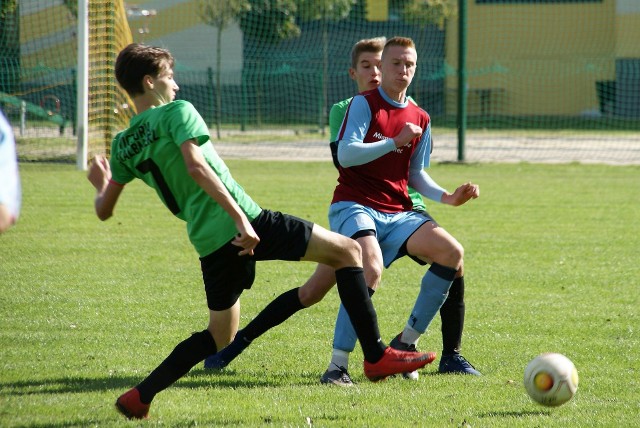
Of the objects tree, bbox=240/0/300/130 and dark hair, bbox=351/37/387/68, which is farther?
tree, bbox=240/0/300/130

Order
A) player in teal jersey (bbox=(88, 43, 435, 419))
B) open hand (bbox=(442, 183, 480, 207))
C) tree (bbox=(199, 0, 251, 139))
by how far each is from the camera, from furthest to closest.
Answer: tree (bbox=(199, 0, 251, 139)) < open hand (bbox=(442, 183, 480, 207)) < player in teal jersey (bbox=(88, 43, 435, 419))

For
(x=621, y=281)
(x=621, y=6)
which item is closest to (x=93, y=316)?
(x=621, y=281)

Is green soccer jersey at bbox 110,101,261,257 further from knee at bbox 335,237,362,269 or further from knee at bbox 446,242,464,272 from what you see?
knee at bbox 446,242,464,272

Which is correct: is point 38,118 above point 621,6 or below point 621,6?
below

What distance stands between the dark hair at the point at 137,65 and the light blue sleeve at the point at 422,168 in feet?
6.10

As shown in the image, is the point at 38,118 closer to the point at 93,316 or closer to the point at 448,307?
the point at 93,316

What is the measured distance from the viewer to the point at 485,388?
16.7 ft

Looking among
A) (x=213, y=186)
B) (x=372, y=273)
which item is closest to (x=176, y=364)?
(x=213, y=186)

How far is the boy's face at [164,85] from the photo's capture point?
14.3 ft

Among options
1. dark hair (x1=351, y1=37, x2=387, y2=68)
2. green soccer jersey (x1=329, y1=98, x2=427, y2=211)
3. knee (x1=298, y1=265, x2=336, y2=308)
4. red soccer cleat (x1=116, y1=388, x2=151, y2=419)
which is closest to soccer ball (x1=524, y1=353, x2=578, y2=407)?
knee (x1=298, y1=265, x2=336, y2=308)

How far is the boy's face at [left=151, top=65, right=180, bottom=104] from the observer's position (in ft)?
14.3

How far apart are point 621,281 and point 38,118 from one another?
872 inches

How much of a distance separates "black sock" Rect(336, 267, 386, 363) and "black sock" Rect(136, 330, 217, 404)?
693 mm

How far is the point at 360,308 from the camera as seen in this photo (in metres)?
4.69
